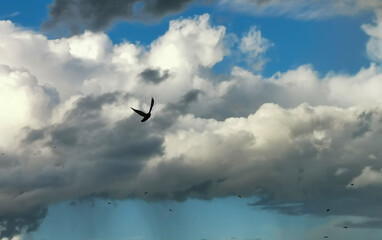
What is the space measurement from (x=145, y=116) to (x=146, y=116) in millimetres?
575

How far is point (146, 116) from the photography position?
87.9 meters

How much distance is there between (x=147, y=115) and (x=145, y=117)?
3.18 feet

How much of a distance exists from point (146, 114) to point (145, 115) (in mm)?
741

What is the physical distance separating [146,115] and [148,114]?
1.34ft

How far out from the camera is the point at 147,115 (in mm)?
87500

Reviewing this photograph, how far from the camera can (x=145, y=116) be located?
87312mm

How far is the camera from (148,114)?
87.0m

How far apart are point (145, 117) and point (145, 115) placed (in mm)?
2220

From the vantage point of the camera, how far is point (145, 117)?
88312 millimetres

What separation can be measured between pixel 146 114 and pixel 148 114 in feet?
5.17

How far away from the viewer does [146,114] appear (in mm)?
85438

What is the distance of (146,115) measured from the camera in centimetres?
8681
